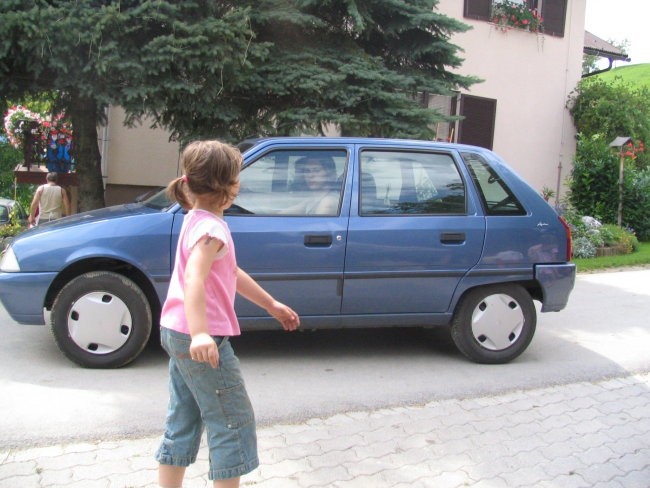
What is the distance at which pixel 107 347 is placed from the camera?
4461 millimetres

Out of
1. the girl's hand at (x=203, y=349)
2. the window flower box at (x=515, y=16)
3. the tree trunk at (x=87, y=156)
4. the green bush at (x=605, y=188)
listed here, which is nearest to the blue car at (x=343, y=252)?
the girl's hand at (x=203, y=349)

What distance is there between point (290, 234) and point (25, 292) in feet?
6.11

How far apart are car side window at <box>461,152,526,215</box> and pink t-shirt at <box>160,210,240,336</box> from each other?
3.07 m

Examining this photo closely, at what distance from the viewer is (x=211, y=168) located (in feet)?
7.58

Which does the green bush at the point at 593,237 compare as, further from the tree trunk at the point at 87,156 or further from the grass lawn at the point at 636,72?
the grass lawn at the point at 636,72

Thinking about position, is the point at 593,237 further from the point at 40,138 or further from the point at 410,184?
the point at 40,138

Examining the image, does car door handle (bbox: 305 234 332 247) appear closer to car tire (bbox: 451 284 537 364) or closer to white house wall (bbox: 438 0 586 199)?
car tire (bbox: 451 284 537 364)

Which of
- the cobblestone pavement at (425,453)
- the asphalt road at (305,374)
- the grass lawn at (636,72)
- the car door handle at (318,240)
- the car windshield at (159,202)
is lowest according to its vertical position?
the cobblestone pavement at (425,453)

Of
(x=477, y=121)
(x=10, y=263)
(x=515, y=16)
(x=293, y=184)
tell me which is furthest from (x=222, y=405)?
(x=515, y=16)

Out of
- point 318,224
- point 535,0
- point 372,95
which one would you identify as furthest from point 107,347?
point 535,0

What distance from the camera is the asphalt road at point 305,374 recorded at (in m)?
3.70

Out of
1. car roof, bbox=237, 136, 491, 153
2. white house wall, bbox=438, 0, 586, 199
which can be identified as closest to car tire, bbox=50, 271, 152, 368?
car roof, bbox=237, 136, 491, 153

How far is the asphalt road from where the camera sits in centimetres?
370

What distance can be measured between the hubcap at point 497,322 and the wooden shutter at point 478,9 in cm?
1078
